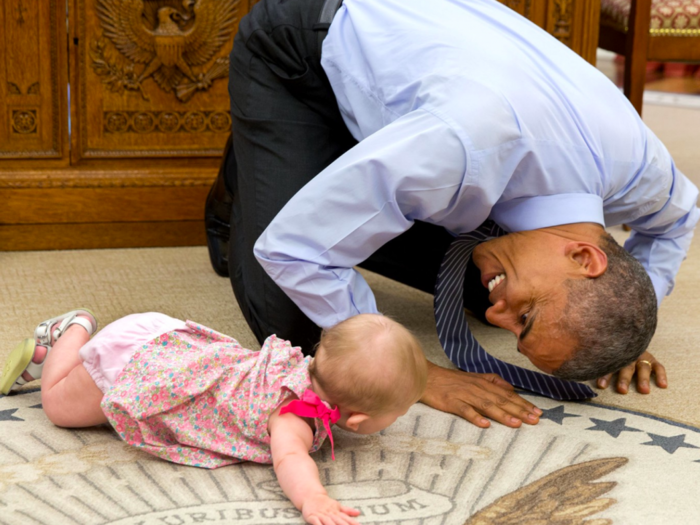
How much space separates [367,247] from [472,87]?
285 mm

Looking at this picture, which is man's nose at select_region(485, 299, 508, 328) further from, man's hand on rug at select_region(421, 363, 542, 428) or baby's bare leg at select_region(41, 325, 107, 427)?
baby's bare leg at select_region(41, 325, 107, 427)

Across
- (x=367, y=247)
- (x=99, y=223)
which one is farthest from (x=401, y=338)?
(x=99, y=223)

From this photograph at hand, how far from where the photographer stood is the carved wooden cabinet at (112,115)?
7.24 feet

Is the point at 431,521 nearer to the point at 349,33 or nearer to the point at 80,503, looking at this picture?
the point at 80,503

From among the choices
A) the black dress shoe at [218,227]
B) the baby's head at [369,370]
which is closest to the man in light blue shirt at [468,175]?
the baby's head at [369,370]

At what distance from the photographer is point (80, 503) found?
1127mm

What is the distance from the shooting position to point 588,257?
4.23 ft

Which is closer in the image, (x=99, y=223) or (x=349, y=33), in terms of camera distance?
(x=349, y=33)

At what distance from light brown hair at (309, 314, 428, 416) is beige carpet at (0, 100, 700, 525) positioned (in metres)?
0.13

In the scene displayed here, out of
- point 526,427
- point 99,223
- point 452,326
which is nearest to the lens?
point 526,427

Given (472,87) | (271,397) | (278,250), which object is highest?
(472,87)

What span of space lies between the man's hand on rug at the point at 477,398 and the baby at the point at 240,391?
0.25m

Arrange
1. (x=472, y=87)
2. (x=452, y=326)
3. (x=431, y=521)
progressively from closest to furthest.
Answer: (x=431, y=521) → (x=472, y=87) → (x=452, y=326)

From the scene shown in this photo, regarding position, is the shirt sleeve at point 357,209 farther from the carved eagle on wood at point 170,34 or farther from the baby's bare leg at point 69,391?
the carved eagle on wood at point 170,34
